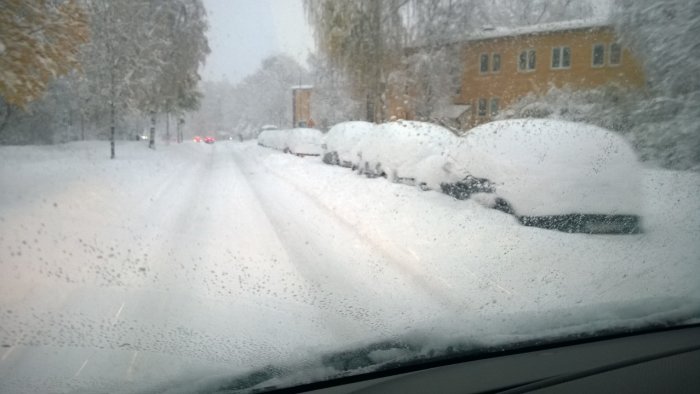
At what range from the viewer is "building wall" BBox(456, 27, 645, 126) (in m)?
6.80

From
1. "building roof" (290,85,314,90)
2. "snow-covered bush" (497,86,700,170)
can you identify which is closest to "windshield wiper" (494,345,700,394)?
"snow-covered bush" (497,86,700,170)

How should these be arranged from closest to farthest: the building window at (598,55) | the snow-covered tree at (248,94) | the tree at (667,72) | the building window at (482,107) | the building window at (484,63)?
the snow-covered tree at (248,94)
the tree at (667,72)
the building window at (598,55)
the building window at (482,107)
the building window at (484,63)

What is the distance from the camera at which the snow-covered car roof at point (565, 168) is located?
22.0 feet

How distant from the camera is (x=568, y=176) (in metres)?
6.91

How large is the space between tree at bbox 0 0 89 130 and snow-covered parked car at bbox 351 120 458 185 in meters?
7.45

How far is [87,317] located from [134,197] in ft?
16.8

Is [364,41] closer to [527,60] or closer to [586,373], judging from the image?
[527,60]

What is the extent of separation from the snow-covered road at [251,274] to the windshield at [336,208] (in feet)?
0.10

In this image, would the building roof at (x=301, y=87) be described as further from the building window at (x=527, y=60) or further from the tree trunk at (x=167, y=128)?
the building window at (x=527, y=60)

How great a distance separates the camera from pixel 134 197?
8211 millimetres

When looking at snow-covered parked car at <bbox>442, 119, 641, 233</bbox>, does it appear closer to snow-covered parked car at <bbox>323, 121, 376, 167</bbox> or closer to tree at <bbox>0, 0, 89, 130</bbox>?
tree at <bbox>0, 0, 89, 130</bbox>

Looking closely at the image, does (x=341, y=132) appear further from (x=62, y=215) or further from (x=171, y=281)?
(x=171, y=281)

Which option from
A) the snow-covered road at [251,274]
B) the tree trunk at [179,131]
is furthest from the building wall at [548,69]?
the tree trunk at [179,131]

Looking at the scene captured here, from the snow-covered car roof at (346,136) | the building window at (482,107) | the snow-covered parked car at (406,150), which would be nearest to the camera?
the building window at (482,107)
